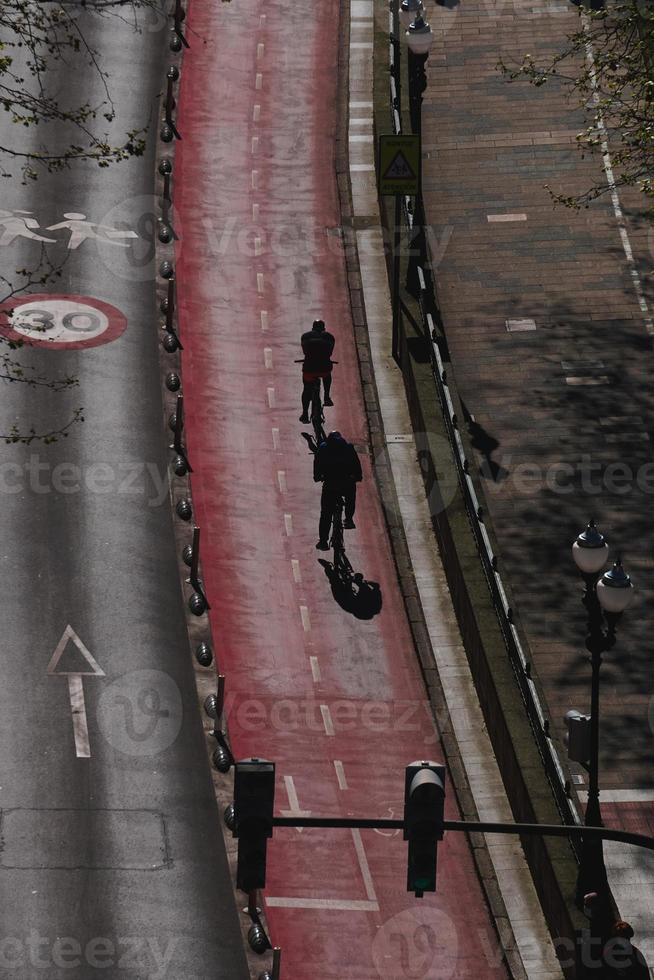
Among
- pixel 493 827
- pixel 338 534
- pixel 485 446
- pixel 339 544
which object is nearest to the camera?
pixel 493 827

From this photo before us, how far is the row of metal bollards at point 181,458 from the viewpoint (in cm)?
2567

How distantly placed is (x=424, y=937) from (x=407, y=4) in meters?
16.0

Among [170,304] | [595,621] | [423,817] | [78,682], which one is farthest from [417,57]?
[423,817]

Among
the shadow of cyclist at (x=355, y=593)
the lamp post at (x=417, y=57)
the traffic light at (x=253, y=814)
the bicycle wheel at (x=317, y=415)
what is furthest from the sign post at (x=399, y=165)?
the traffic light at (x=253, y=814)

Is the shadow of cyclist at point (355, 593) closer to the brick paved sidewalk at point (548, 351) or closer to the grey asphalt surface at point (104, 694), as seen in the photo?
the brick paved sidewalk at point (548, 351)

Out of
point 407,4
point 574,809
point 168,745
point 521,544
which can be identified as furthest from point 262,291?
point 574,809

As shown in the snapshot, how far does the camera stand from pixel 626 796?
26.5 metres

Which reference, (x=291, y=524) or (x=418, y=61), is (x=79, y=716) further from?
(x=418, y=61)

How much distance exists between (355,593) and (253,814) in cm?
1348

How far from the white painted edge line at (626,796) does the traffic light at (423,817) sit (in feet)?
26.8

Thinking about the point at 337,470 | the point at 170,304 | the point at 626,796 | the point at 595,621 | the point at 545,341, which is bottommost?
the point at 626,796

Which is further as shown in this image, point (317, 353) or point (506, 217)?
point (506, 217)

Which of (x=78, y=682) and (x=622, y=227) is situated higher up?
(x=622, y=227)

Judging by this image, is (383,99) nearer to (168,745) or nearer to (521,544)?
(521,544)
